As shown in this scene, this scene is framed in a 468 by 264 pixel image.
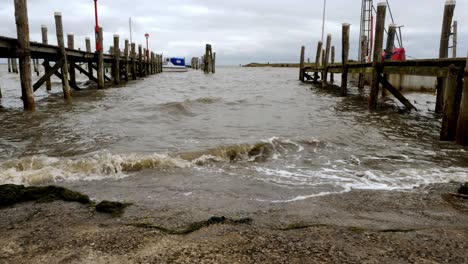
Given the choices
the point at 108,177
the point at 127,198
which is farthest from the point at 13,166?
the point at 127,198

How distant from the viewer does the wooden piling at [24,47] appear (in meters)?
9.27

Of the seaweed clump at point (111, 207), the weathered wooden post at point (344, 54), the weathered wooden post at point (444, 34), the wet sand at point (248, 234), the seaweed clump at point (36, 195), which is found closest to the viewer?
the wet sand at point (248, 234)

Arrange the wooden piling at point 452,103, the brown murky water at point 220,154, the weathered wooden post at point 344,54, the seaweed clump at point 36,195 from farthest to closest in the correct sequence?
1. the weathered wooden post at point 344,54
2. the wooden piling at point 452,103
3. the brown murky water at point 220,154
4. the seaweed clump at point 36,195

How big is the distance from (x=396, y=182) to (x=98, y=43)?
16.7 metres

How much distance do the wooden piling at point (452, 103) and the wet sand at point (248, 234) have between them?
143 inches

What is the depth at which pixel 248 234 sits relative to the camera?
9.47 ft

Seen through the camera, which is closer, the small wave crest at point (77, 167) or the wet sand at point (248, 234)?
the wet sand at point (248, 234)

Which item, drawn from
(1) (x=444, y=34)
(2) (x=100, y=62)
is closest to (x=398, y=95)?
(1) (x=444, y=34)

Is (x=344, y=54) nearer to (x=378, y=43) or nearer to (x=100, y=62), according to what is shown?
(x=378, y=43)

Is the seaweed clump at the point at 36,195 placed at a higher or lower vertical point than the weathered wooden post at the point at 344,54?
lower

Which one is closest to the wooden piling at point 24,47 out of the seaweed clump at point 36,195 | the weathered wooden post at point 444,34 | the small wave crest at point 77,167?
the small wave crest at point 77,167

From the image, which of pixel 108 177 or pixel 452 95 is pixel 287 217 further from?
pixel 452 95

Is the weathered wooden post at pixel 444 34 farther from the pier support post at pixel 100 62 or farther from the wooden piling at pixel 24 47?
the pier support post at pixel 100 62

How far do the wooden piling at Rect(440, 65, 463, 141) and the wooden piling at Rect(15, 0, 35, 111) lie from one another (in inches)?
398
